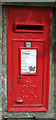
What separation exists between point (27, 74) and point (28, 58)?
1.09ft

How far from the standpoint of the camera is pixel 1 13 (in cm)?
267

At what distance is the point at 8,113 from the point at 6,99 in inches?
12.7

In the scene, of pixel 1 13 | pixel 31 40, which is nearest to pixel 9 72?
pixel 31 40

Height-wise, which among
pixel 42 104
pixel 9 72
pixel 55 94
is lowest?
pixel 42 104

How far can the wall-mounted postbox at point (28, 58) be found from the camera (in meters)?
2.68

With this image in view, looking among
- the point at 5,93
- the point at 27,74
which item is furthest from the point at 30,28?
the point at 5,93

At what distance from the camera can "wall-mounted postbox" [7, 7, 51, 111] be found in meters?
2.68

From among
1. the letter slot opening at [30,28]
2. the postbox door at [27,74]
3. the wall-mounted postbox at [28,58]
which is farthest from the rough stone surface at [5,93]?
the letter slot opening at [30,28]

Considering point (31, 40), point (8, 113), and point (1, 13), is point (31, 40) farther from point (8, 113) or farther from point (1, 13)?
point (8, 113)

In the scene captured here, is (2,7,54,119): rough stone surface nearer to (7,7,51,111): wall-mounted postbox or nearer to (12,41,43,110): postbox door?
(7,7,51,111): wall-mounted postbox

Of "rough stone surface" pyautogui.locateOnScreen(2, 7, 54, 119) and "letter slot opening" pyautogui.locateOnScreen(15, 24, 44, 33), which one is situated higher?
"letter slot opening" pyautogui.locateOnScreen(15, 24, 44, 33)

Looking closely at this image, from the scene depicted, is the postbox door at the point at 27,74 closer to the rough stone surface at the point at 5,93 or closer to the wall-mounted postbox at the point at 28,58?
the wall-mounted postbox at the point at 28,58

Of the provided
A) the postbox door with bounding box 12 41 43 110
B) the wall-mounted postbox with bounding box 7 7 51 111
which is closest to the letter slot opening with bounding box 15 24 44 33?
the wall-mounted postbox with bounding box 7 7 51 111

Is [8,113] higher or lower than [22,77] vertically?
lower
